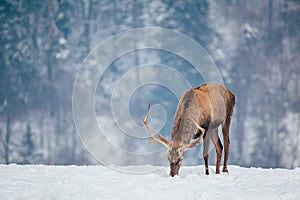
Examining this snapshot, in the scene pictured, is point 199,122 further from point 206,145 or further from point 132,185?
point 132,185

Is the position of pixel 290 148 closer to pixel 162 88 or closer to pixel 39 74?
pixel 162 88

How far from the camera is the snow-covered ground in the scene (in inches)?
203

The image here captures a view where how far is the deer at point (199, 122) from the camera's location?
6.91m

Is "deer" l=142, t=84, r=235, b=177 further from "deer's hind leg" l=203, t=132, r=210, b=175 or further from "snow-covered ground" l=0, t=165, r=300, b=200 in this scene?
"snow-covered ground" l=0, t=165, r=300, b=200

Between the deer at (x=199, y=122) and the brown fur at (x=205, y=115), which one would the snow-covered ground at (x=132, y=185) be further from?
the brown fur at (x=205, y=115)

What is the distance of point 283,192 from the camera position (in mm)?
4973

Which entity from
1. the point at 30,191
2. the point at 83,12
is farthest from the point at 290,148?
the point at 30,191

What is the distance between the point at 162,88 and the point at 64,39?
495cm

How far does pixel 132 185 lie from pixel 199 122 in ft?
6.95

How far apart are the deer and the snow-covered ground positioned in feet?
1.85

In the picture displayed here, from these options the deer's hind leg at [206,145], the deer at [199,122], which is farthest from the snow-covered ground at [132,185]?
the deer's hind leg at [206,145]

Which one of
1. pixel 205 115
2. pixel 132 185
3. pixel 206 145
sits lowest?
pixel 132 185

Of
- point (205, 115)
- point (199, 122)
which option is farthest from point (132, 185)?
point (205, 115)

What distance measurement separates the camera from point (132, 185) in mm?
6062
